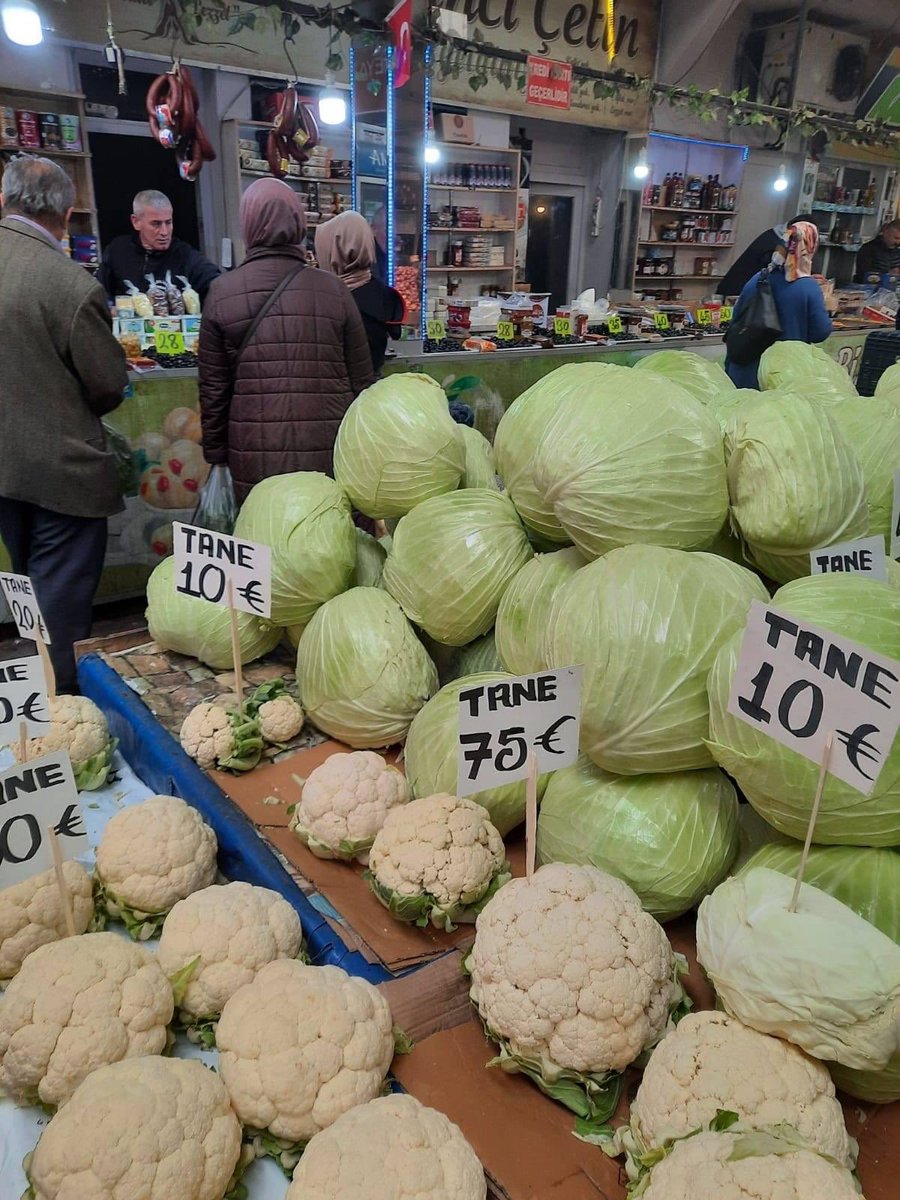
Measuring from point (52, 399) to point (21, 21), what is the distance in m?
4.13

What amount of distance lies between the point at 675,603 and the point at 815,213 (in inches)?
511

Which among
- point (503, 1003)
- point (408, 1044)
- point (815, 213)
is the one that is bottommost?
point (408, 1044)

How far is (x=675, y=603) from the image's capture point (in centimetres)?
131

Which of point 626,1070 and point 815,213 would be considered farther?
point 815,213

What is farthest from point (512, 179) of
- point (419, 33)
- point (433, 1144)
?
point (433, 1144)

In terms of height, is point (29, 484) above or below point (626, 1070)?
above

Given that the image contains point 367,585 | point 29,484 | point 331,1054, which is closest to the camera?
point 331,1054

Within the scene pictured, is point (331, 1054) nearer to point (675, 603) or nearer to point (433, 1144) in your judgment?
point (433, 1144)

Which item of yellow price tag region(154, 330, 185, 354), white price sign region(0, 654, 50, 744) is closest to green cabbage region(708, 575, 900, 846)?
white price sign region(0, 654, 50, 744)

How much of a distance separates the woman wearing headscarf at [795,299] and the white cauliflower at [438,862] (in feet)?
11.8

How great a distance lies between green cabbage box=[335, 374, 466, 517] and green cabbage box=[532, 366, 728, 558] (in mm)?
497

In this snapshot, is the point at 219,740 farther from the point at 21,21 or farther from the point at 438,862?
the point at 21,21

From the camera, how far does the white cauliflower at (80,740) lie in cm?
180

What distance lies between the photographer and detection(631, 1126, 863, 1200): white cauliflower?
0.82m
